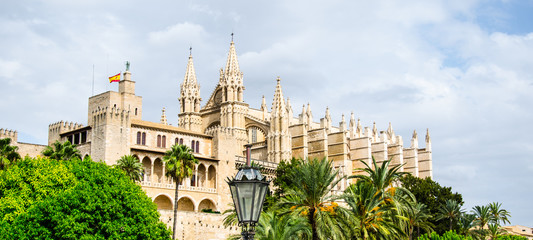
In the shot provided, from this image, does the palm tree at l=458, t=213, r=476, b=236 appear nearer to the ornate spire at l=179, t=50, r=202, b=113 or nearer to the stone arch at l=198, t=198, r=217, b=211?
the stone arch at l=198, t=198, r=217, b=211

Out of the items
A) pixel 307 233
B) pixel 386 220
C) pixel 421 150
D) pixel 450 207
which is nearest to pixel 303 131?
pixel 450 207

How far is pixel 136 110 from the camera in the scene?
206 ft

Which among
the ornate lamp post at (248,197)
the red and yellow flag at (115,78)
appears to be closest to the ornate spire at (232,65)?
the red and yellow flag at (115,78)

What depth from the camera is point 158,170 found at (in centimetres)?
5531

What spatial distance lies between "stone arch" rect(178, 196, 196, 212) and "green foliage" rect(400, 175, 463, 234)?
20.2 meters

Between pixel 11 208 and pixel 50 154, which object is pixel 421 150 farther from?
pixel 11 208

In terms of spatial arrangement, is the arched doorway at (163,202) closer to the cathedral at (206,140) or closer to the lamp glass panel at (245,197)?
the cathedral at (206,140)

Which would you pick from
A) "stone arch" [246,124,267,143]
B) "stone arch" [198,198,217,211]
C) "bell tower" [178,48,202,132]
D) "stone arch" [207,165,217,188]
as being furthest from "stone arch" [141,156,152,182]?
"bell tower" [178,48,202,132]

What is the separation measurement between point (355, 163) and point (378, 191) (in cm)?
A: 4183

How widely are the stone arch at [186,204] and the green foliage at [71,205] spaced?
1896 centimetres

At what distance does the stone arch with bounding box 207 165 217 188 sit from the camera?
58281 millimetres

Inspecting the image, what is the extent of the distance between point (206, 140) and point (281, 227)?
31487 mm

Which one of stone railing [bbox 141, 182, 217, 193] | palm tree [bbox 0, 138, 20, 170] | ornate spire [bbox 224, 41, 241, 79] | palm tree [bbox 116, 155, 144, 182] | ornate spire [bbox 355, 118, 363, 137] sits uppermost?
ornate spire [bbox 224, 41, 241, 79]

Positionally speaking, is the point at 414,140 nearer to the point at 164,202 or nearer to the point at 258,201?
the point at 164,202
